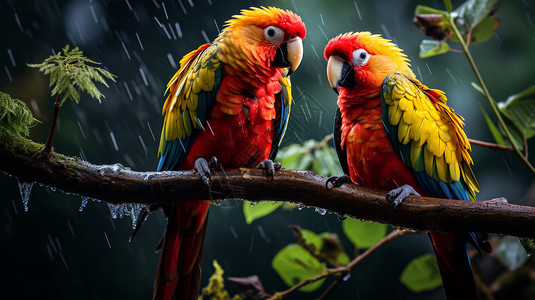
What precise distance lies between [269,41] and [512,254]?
114 cm

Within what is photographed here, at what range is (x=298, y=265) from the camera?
4.89ft

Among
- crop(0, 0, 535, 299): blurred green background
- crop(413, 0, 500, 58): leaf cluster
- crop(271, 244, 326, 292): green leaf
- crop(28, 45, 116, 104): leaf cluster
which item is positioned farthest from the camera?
crop(0, 0, 535, 299): blurred green background

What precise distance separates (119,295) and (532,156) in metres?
2.44

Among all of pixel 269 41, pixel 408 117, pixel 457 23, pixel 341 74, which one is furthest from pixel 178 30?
pixel 408 117

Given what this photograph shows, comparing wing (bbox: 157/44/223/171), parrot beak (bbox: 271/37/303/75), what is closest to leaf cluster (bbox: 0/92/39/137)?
wing (bbox: 157/44/223/171)

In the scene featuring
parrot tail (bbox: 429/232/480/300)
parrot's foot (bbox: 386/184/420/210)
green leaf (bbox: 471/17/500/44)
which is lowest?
parrot tail (bbox: 429/232/480/300)

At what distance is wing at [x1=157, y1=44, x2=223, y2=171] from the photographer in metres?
1.19

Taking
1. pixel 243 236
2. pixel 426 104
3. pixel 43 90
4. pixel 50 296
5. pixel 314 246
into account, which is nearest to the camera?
pixel 426 104

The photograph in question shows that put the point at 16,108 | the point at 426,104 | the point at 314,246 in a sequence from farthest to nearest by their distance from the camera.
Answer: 1. the point at 314,246
2. the point at 426,104
3. the point at 16,108

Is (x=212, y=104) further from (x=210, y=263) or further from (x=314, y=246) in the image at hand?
(x=210, y=263)

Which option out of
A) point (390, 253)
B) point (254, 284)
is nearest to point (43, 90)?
point (254, 284)

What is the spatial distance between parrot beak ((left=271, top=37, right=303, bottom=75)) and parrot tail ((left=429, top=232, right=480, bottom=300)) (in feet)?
2.11

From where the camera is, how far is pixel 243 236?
237 cm

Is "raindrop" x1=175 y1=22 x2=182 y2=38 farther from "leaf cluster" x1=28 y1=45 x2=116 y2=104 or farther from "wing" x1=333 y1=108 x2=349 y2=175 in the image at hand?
"leaf cluster" x1=28 y1=45 x2=116 y2=104
